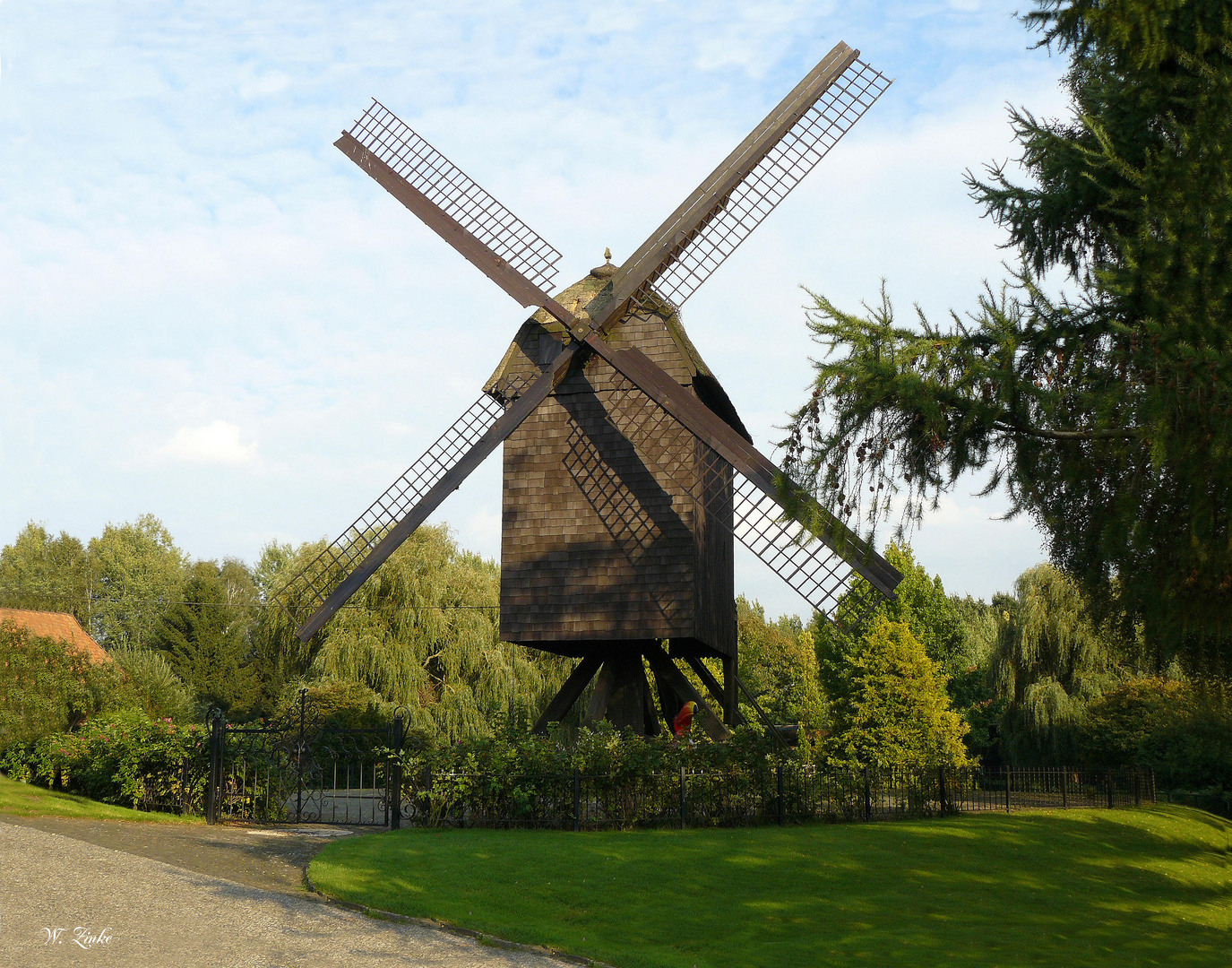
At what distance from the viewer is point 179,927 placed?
9.86 m

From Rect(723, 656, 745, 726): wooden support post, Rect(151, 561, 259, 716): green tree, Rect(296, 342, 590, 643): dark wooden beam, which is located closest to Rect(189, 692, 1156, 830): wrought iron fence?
Rect(296, 342, 590, 643): dark wooden beam

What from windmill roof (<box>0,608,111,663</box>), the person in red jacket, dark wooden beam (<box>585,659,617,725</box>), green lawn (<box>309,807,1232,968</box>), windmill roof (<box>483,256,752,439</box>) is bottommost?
green lawn (<box>309,807,1232,968</box>)

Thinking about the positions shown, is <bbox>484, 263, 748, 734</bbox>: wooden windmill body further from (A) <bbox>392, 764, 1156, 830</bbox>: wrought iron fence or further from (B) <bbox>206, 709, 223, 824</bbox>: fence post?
(B) <bbox>206, 709, 223, 824</bbox>: fence post

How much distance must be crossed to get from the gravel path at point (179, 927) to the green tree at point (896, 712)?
22.2 meters

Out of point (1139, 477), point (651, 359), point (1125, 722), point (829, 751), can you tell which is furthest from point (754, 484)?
point (1125, 722)

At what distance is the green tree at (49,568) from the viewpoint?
5966 cm

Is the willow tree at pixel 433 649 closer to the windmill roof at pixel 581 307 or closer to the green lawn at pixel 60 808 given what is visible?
the green lawn at pixel 60 808

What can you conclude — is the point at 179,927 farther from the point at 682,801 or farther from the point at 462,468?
the point at 462,468

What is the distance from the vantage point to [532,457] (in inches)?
744

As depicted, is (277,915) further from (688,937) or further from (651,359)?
(651,359)

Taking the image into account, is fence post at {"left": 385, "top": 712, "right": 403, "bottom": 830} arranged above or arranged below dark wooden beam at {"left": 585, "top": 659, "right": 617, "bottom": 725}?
below

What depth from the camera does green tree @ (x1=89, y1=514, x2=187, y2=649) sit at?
6116 cm

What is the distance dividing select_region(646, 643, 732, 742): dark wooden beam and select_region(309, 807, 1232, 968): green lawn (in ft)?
9.03

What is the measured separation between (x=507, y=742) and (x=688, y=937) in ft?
23.0
